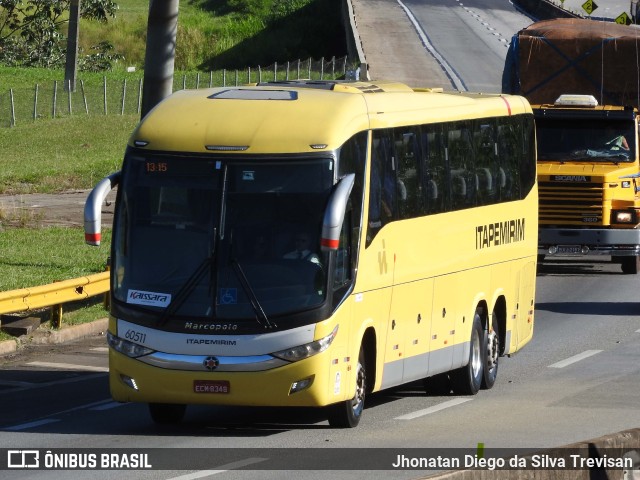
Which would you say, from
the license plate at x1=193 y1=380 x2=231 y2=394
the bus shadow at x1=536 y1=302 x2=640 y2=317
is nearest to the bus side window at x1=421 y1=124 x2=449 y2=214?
the license plate at x1=193 y1=380 x2=231 y2=394

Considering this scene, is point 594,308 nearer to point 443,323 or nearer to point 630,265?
point 630,265

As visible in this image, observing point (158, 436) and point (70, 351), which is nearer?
point (158, 436)

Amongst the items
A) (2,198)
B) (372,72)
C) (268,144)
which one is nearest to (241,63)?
(372,72)

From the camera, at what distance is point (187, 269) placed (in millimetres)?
13492

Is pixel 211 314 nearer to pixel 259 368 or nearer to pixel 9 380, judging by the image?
pixel 259 368

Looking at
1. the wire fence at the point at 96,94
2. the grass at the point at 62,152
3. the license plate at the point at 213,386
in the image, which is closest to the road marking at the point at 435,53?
the wire fence at the point at 96,94

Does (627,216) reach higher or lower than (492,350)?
lower

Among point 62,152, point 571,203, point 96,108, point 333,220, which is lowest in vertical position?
point 96,108

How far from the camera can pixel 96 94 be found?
213 ft

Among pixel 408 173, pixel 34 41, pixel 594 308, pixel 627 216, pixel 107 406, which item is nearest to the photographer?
pixel 408 173

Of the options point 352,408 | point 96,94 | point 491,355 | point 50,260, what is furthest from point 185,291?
point 96,94

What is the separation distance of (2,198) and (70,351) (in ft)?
63.1

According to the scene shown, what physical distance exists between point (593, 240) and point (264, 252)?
16.4 m

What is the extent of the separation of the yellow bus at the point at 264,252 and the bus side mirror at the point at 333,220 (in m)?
0.01
